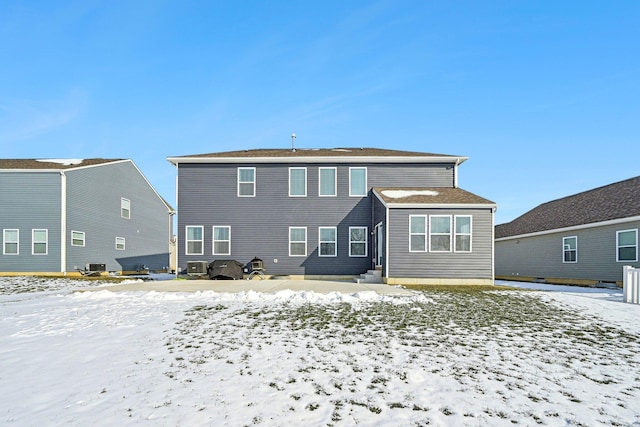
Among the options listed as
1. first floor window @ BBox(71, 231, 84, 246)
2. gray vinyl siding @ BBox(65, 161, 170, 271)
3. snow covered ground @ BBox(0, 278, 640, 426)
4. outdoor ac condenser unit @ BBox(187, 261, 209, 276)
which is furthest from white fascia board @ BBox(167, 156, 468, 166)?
snow covered ground @ BBox(0, 278, 640, 426)

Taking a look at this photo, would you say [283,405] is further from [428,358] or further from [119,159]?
[119,159]

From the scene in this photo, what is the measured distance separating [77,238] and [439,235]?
19225 millimetres

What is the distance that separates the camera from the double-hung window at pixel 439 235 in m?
14.8

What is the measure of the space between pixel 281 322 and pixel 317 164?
12088mm

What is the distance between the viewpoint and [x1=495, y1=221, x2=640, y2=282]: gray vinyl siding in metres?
15.9

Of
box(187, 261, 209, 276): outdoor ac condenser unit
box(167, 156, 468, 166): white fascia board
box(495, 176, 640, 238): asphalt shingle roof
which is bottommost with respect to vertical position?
box(187, 261, 209, 276): outdoor ac condenser unit

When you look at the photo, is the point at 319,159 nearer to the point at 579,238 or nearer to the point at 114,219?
the point at 579,238

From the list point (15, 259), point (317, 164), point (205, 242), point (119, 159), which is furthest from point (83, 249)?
point (317, 164)

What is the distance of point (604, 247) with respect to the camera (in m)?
16.2

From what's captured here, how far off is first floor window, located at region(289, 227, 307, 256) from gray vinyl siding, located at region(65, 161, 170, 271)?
40.1ft

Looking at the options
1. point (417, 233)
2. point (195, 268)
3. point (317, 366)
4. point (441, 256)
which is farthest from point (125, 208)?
point (317, 366)

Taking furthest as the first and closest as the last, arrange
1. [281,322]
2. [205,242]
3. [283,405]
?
[205,242] → [281,322] → [283,405]

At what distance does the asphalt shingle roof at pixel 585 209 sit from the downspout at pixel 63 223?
25.8 meters

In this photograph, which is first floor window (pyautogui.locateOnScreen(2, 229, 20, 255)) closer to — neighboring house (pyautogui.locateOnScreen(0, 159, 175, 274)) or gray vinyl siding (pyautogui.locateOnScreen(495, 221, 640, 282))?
neighboring house (pyautogui.locateOnScreen(0, 159, 175, 274))
